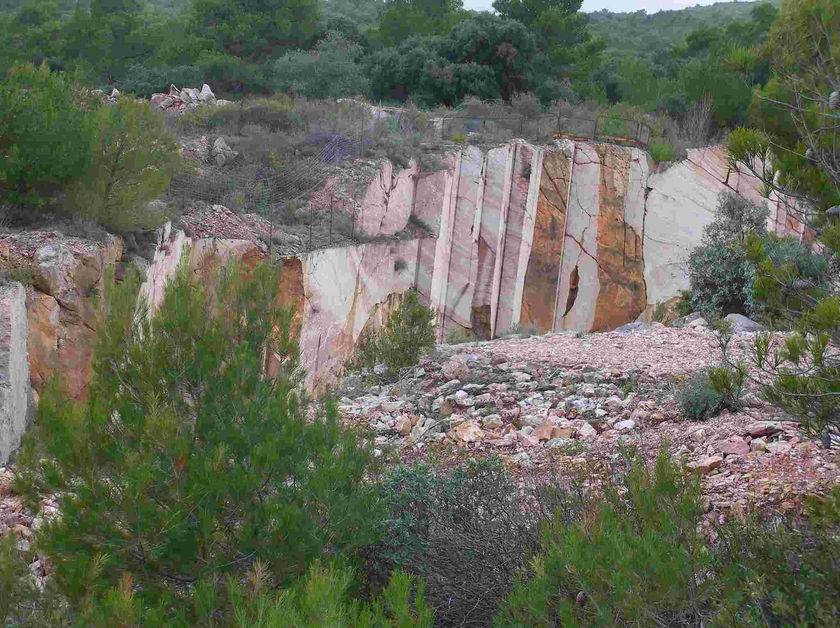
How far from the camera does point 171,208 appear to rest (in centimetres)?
1262

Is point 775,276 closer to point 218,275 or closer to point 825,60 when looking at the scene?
point 825,60

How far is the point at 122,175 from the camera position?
10.9 m

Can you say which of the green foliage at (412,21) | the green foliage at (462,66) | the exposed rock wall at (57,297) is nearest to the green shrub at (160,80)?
the green foliage at (462,66)

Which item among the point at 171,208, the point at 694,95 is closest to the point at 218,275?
the point at 171,208

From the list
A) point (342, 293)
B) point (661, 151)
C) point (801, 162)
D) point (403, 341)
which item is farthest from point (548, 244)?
point (801, 162)

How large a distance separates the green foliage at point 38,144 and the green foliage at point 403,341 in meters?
3.62

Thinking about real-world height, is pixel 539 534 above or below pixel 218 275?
below

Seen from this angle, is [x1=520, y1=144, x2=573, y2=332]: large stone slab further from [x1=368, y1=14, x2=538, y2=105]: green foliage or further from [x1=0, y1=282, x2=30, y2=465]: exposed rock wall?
[x1=0, y1=282, x2=30, y2=465]: exposed rock wall

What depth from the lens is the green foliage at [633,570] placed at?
10.7 feet

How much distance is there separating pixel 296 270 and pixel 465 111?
9285mm

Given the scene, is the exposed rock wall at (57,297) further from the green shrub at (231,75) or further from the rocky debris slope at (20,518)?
the green shrub at (231,75)

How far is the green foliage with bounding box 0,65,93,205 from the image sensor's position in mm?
10055

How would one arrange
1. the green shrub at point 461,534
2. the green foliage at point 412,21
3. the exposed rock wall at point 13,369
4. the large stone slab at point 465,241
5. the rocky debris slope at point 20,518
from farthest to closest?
the green foliage at point 412,21, the large stone slab at point 465,241, the exposed rock wall at point 13,369, the rocky debris slope at point 20,518, the green shrub at point 461,534

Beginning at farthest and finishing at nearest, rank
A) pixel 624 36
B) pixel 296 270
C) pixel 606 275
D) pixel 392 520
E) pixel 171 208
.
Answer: pixel 624 36 < pixel 606 275 < pixel 296 270 < pixel 171 208 < pixel 392 520
